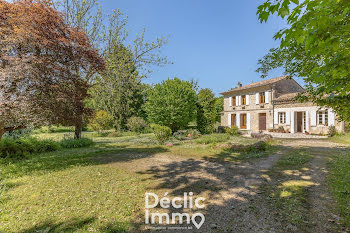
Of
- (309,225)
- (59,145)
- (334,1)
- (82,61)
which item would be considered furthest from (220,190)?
(59,145)

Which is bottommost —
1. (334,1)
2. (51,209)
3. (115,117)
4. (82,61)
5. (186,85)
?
(51,209)

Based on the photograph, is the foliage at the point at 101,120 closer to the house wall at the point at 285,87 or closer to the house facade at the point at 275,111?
the house facade at the point at 275,111

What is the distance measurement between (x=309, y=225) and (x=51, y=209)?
4.58 metres

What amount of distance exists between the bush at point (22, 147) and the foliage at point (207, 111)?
13.3 metres

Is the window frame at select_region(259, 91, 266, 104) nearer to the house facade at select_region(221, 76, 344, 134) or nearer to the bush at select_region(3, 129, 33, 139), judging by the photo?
the house facade at select_region(221, 76, 344, 134)

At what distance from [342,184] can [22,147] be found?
12.1m

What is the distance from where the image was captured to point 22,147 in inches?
303

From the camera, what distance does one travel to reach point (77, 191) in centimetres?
380

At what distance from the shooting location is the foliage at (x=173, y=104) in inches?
655

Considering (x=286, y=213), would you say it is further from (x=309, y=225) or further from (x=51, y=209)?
(x=51, y=209)

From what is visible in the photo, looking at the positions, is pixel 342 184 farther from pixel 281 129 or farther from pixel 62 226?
pixel 281 129

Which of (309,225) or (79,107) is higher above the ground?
(79,107)

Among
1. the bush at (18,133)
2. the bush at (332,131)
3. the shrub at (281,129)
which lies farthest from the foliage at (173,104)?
the bush at (332,131)

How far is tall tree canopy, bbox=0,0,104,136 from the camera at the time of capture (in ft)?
18.3
